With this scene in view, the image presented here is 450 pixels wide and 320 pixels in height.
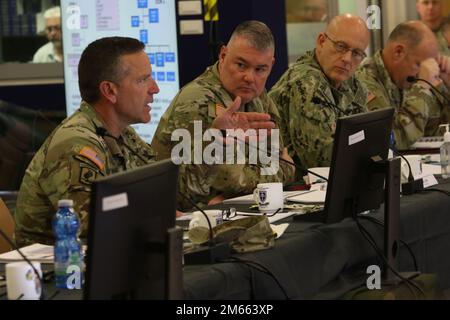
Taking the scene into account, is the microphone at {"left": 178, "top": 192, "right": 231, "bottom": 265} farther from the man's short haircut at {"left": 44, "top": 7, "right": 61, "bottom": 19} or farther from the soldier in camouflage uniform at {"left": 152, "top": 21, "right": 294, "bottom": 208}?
the man's short haircut at {"left": 44, "top": 7, "right": 61, "bottom": 19}

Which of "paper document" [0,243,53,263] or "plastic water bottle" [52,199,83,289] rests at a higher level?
"plastic water bottle" [52,199,83,289]

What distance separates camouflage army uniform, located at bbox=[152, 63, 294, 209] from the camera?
14.4 feet

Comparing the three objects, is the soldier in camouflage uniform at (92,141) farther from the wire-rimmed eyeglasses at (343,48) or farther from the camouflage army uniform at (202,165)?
the wire-rimmed eyeglasses at (343,48)

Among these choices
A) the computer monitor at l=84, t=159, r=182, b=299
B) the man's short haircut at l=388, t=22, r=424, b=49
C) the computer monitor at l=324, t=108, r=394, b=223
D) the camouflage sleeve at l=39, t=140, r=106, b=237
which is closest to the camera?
the computer monitor at l=84, t=159, r=182, b=299

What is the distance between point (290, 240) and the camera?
3.19m

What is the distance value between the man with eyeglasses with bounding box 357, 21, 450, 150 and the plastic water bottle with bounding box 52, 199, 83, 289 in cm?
323

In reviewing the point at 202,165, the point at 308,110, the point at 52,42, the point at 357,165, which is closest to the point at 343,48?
the point at 308,110

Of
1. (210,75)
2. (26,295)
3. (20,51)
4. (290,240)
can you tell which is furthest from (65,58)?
(26,295)

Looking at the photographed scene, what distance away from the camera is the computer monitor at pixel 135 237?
87.3 inches

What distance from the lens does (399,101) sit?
19.7 feet

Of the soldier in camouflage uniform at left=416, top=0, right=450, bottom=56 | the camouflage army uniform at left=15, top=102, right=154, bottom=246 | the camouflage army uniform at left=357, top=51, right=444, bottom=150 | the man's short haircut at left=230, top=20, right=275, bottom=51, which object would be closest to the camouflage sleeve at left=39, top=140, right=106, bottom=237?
the camouflage army uniform at left=15, top=102, right=154, bottom=246

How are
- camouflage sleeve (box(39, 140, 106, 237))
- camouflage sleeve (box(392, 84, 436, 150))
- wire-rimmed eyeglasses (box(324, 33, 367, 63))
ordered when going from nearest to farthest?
camouflage sleeve (box(39, 140, 106, 237)) → wire-rimmed eyeglasses (box(324, 33, 367, 63)) → camouflage sleeve (box(392, 84, 436, 150))

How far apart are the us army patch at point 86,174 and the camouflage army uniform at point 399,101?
2.59 meters

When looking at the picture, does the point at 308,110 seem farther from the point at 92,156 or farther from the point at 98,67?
the point at 92,156
